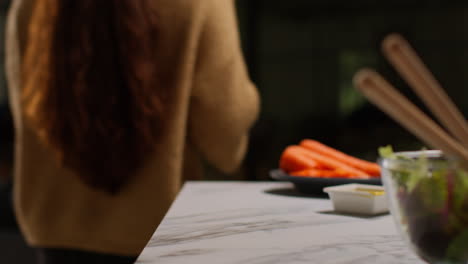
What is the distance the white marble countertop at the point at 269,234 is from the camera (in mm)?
696

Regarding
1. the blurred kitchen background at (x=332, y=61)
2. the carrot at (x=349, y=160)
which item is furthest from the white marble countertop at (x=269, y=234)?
the blurred kitchen background at (x=332, y=61)

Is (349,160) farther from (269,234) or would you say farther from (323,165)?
(269,234)

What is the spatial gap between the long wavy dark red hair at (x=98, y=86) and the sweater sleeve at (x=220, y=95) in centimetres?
14

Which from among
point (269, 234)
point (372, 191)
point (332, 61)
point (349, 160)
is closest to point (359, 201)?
point (372, 191)

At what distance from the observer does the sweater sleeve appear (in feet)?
5.59

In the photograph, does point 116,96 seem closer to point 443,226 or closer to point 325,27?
point 443,226

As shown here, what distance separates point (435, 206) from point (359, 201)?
40 cm

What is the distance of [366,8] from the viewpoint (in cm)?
365

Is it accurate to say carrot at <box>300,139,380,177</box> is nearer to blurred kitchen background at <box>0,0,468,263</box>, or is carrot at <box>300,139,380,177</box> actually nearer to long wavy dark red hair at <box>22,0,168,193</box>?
long wavy dark red hair at <box>22,0,168,193</box>

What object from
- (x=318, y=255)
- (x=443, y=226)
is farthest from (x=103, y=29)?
(x=443, y=226)

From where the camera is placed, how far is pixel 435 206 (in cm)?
58

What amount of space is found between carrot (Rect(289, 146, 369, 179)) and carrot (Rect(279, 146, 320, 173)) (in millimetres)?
16

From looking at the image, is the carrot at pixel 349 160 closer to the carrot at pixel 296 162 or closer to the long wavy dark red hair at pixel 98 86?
the carrot at pixel 296 162

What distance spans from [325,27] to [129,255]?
8.09 feet
